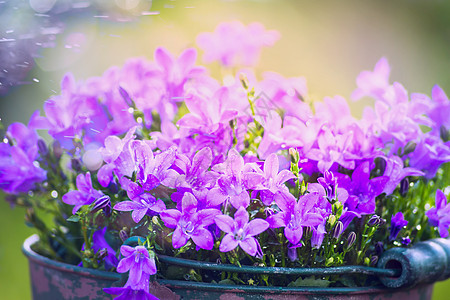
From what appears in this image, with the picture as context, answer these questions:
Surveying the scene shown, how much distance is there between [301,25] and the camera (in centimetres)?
396

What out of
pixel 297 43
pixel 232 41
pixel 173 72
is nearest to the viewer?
pixel 173 72

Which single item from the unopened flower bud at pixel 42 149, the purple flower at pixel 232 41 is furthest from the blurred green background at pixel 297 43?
the unopened flower bud at pixel 42 149

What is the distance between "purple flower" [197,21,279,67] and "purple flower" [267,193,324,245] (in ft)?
2.27

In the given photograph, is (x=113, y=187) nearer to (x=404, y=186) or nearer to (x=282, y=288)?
(x=282, y=288)

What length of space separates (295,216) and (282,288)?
11 cm

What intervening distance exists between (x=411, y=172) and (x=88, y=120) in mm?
603

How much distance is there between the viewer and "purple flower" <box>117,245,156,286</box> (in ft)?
2.32

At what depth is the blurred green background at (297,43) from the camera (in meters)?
2.72

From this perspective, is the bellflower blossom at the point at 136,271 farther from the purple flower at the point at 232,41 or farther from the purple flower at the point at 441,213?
the purple flower at the point at 232,41

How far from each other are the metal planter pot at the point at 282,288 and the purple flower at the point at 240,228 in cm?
6

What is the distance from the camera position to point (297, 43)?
377 centimetres

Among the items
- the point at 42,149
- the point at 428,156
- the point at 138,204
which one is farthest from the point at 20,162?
the point at 428,156

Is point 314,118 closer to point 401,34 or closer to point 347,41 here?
point 347,41

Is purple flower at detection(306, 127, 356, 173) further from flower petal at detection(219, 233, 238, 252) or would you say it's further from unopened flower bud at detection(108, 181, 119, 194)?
unopened flower bud at detection(108, 181, 119, 194)
